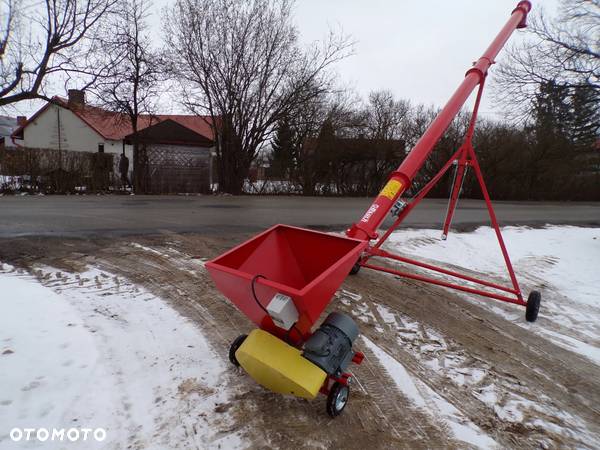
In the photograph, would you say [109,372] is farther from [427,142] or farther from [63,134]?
[63,134]

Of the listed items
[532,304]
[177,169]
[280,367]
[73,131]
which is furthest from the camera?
[73,131]

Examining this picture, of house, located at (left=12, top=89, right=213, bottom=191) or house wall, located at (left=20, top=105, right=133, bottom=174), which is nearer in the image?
house, located at (left=12, top=89, right=213, bottom=191)

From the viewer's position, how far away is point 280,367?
76.7 inches

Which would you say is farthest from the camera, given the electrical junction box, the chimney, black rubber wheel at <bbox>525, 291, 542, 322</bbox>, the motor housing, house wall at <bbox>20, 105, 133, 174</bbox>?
house wall at <bbox>20, 105, 133, 174</bbox>

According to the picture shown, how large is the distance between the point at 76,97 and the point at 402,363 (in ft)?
42.5

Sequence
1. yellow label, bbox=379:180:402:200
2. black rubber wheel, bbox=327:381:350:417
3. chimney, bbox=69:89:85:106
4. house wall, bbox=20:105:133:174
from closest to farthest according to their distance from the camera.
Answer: black rubber wheel, bbox=327:381:350:417
yellow label, bbox=379:180:402:200
chimney, bbox=69:89:85:106
house wall, bbox=20:105:133:174

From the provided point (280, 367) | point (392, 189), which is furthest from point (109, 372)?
point (392, 189)

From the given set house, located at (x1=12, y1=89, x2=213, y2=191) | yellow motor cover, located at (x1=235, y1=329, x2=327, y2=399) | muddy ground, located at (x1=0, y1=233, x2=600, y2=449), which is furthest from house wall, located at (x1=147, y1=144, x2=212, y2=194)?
yellow motor cover, located at (x1=235, y1=329, x2=327, y2=399)

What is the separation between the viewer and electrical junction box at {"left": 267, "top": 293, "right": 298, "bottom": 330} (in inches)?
70.2

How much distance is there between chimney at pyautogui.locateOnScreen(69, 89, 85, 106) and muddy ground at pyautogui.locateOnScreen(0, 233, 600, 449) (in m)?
7.90

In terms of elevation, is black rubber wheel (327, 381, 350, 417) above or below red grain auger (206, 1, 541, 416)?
below

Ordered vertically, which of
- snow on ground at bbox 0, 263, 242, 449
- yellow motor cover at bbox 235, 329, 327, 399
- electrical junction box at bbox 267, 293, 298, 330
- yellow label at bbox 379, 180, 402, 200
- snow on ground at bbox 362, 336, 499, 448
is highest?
yellow label at bbox 379, 180, 402, 200

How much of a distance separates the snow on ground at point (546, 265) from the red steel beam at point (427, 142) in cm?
227

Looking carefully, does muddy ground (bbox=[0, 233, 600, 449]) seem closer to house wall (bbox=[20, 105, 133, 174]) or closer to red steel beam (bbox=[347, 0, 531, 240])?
red steel beam (bbox=[347, 0, 531, 240])
